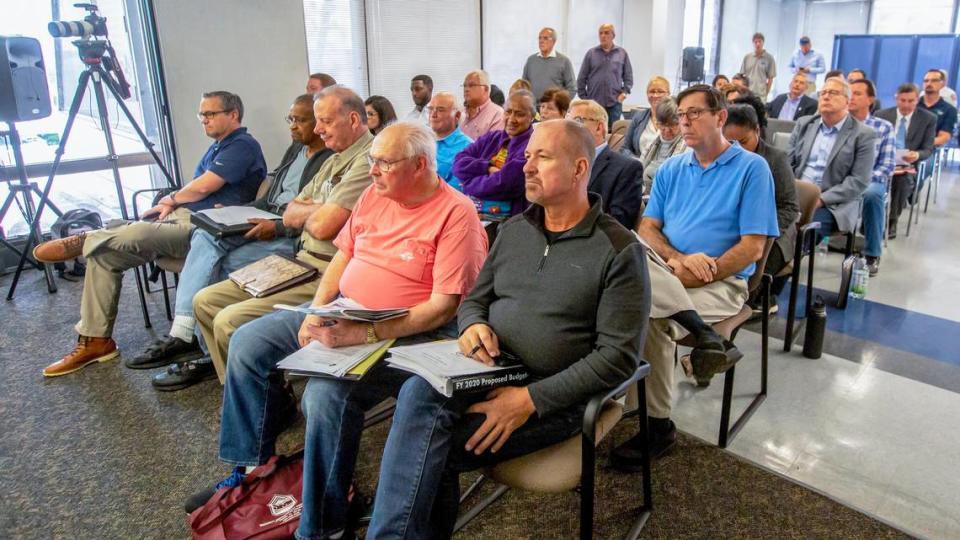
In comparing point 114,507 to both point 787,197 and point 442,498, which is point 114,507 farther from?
point 787,197

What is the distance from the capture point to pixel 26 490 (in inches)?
82.2

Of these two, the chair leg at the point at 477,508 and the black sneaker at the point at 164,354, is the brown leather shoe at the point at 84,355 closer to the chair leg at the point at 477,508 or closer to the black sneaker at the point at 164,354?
the black sneaker at the point at 164,354

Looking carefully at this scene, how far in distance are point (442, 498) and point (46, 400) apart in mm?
2075

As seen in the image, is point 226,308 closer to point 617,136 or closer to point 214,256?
point 214,256

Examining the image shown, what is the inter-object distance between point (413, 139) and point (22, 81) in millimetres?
3375

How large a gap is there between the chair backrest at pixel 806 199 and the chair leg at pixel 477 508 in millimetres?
1796

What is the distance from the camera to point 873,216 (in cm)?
399

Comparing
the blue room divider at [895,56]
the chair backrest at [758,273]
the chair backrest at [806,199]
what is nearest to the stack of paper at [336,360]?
the chair backrest at [758,273]

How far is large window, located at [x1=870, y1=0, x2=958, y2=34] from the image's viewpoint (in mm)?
11555

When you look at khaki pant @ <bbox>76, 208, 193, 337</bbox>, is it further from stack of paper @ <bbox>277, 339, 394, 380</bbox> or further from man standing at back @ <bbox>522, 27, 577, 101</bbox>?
man standing at back @ <bbox>522, 27, 577, 101</bbox>

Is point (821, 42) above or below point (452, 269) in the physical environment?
above

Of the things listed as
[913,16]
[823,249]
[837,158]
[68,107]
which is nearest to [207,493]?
[837,158]

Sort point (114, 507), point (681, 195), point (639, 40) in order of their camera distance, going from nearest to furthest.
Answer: point (114, 507) → point (681, 195) → point (639, 40)

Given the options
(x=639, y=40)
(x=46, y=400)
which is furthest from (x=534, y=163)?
(x=639, y=40)
